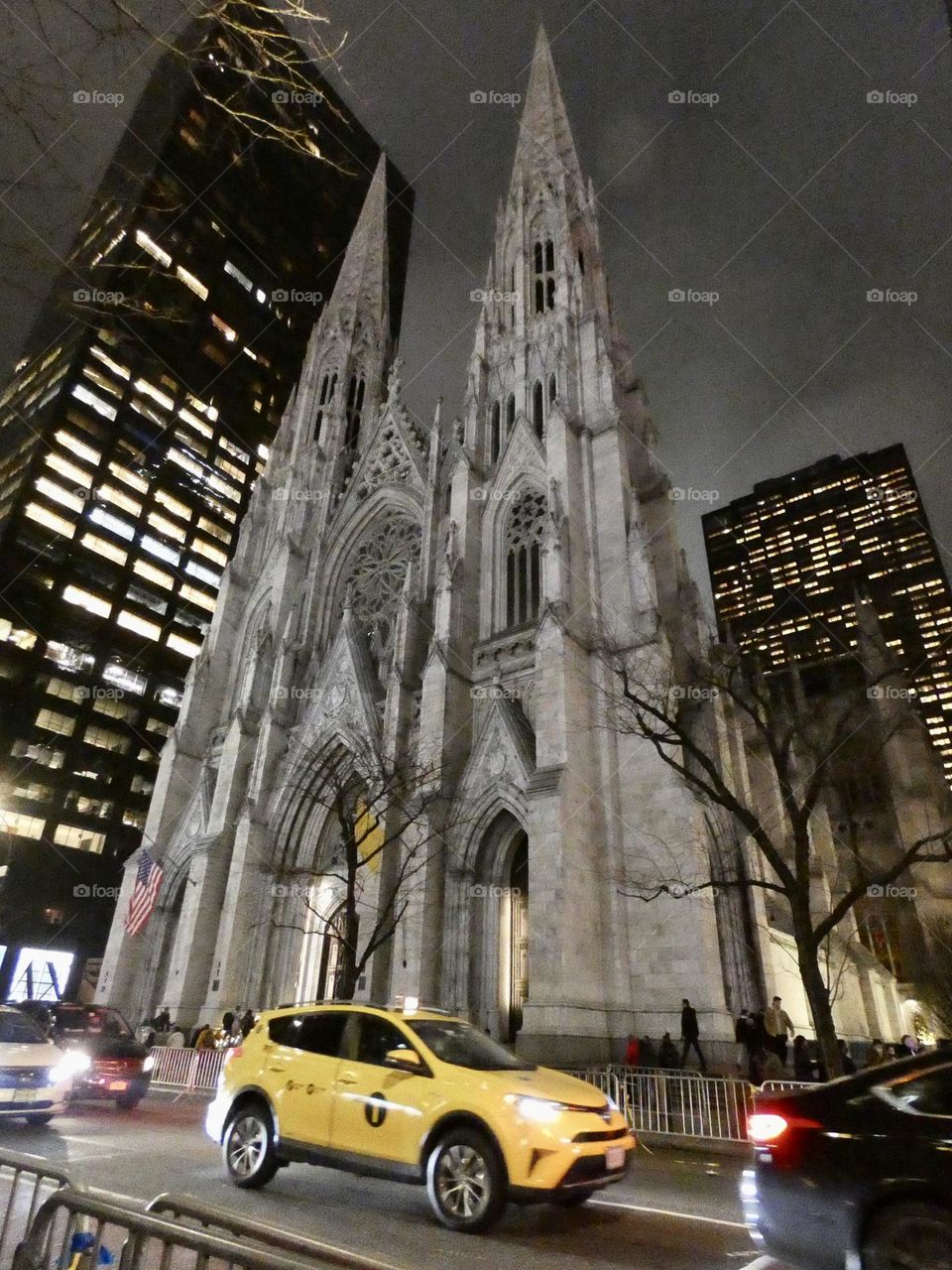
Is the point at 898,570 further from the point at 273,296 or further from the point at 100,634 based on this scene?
the point at 100,634

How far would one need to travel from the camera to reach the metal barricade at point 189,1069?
16.3 meters

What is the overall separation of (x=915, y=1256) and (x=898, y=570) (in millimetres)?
103406

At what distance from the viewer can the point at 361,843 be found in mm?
22609

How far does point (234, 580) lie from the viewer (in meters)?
37.4

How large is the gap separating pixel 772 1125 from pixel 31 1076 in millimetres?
9544

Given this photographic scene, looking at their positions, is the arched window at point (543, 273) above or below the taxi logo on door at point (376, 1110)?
above

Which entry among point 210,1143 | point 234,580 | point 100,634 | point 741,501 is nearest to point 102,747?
point 100,634

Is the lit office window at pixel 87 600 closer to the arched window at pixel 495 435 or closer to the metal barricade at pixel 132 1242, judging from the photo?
the arched window at pixel 495 435

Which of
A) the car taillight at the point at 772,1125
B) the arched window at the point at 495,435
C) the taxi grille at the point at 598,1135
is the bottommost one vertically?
the taxi grille at the point at 598,1135

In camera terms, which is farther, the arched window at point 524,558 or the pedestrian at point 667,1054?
the arched window at point 524,558

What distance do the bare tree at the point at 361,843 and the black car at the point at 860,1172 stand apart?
1379 centimetres

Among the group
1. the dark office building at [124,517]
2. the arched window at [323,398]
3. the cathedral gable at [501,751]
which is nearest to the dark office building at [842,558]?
the arched window at [323,398]

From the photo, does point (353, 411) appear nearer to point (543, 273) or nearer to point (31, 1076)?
point (543, 273)

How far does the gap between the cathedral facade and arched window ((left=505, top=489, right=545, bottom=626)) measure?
0.39ft
